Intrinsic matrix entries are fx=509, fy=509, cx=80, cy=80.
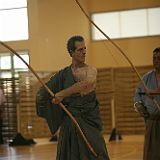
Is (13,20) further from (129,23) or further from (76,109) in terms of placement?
(76,109)

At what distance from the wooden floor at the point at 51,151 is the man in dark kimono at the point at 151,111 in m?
2.30

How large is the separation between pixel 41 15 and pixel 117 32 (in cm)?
183

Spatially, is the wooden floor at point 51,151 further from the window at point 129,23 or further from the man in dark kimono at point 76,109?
the man in dark kimono at point 76,109

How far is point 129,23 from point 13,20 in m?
2.69

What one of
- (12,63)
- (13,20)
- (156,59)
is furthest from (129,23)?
(156,59)

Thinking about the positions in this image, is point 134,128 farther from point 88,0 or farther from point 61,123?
point 61,123

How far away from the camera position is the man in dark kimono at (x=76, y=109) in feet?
10.8

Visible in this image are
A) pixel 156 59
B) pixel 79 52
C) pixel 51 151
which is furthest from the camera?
pixel 51 151

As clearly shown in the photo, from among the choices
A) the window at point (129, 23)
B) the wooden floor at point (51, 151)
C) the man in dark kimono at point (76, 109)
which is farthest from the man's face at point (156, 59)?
the window at point (129, 23)

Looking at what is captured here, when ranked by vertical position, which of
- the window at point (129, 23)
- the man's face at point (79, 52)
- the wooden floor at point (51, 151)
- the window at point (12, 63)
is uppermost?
the window at point (129, 23)

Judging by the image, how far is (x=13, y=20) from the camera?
11844 millimetres

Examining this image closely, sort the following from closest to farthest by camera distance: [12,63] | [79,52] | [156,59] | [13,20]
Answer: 1. [79,52]
2. [156,59]
3. [12,63]
4. [13,20]

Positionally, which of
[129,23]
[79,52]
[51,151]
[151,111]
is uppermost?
[129,23]

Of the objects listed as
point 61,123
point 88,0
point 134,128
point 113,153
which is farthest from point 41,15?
point 61,123
